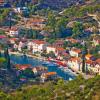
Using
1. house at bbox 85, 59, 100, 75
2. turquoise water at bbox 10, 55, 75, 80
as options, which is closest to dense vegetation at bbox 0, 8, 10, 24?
turquoise water at bbox 10, 55, 75, 80

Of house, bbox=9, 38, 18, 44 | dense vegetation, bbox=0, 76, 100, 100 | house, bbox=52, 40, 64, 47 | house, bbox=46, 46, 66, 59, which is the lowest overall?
dense vegetation, bbox=0, 76, 100, 100

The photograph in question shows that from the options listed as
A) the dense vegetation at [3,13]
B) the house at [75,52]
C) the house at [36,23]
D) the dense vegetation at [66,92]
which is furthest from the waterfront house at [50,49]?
the dense vegetation at [66,92]

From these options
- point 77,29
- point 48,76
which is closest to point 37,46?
point 77,29

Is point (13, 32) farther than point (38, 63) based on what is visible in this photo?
Yes

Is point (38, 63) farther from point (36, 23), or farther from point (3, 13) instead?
point (3, 13)

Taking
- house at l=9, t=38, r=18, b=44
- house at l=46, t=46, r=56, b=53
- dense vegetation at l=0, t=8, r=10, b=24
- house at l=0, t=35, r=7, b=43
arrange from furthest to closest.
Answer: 1. dense vegetation at l=0, t=8, r=10, b=24
2. house at l=9, t=38, r=18, b=44
3. house at l=0, t=35, r=7, b=43
4. house at l=46, t=46, r=56, b=53

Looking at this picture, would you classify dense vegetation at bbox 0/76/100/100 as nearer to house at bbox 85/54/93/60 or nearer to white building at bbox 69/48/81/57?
house at bbox 85/54/93/60

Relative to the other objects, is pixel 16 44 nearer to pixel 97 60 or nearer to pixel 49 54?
pixel 49 54

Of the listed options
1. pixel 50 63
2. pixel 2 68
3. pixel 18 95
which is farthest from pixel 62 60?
pixel 18 95
